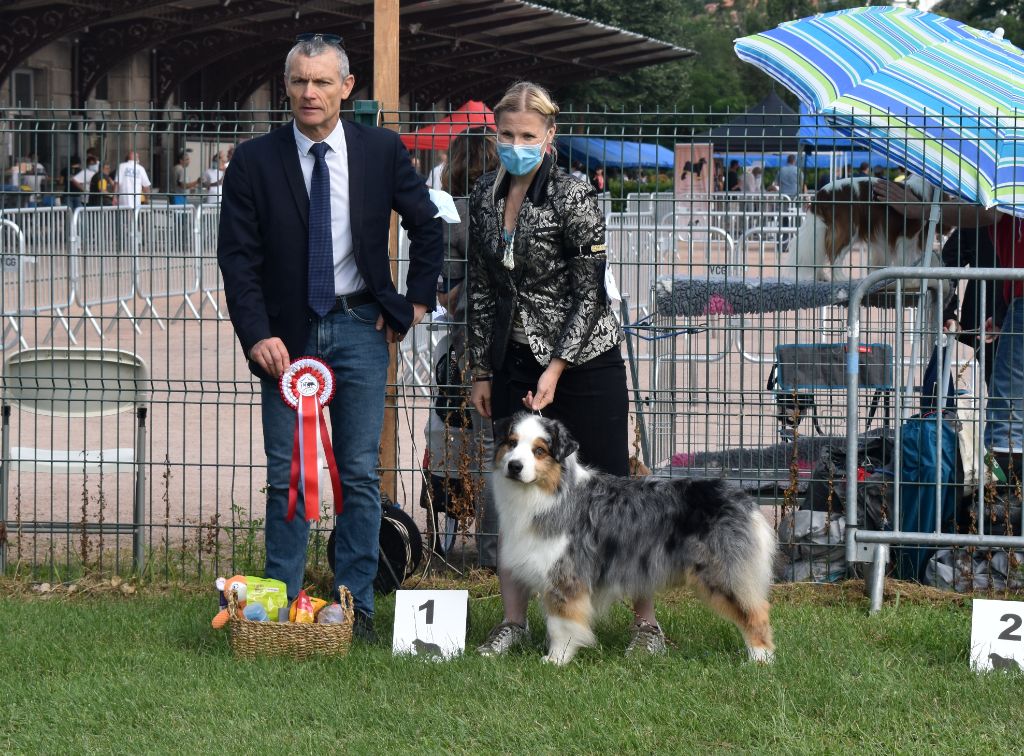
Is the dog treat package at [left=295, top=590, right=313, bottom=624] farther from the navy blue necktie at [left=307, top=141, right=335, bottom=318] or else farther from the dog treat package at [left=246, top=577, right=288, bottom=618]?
the navy blue necktie at [left=307, top=141, right=335, bottom=318]

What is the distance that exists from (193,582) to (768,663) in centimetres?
292

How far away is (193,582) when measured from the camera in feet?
21.6

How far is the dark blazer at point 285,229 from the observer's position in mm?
5109

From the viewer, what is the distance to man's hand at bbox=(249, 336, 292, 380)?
507 centimetres

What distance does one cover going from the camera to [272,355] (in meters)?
5.07

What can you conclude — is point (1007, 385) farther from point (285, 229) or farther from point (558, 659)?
point (285, 229)

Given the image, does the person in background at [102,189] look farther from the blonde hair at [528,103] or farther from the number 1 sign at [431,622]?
the number 1 sign at [431,622]

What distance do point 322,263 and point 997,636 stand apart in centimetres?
291

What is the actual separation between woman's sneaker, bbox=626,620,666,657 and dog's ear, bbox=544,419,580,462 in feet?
2.72

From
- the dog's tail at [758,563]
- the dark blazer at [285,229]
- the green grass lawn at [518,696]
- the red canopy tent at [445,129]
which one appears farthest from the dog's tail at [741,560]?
the red canopy tent at [445,129]

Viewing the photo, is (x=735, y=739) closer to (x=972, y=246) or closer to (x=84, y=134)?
(x=972, y=246)

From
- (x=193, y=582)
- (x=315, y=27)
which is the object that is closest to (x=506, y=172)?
(x=193, y=582)

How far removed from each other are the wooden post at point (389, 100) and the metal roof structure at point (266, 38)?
16.6m

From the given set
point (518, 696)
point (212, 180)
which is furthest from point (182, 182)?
point (518, 696)
